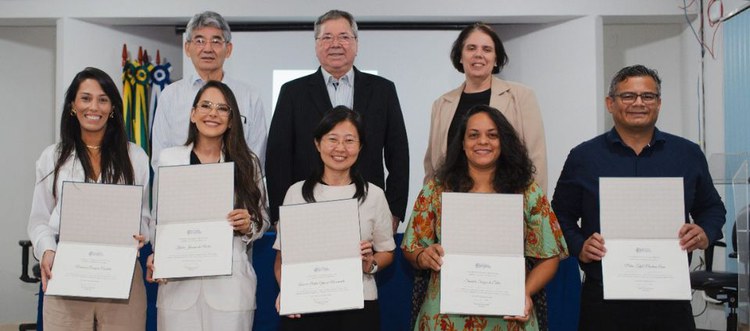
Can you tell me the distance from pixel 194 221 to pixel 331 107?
0.96 meters

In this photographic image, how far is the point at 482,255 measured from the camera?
7.78 ft

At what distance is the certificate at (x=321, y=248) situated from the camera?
242cm

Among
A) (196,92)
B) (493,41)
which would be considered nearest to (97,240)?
(196,92)

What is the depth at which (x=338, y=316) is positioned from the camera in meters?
2.49

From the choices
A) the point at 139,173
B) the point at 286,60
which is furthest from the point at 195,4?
the point at 139,173

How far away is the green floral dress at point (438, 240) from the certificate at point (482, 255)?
0.08 m

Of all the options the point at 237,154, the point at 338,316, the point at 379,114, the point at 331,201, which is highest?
the point at 379,114

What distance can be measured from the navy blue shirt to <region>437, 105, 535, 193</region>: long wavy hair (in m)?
0.25

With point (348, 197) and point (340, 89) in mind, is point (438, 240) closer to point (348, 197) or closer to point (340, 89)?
point (348, 197)

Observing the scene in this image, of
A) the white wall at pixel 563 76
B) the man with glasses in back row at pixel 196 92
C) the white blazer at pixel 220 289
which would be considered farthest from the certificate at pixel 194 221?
the white wall at pixel 563 76

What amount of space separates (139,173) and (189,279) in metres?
0.49

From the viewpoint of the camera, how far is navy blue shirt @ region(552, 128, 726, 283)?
100 inches

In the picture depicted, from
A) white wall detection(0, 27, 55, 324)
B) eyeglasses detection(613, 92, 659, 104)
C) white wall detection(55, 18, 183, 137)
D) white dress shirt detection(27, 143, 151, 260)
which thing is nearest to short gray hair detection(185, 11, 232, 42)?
white dress shirt detection(27, 143, 151, 260)

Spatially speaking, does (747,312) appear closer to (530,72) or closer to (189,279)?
(189,279)
